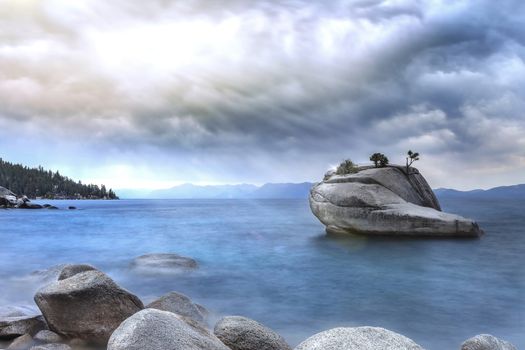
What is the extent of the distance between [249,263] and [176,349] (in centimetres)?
2096

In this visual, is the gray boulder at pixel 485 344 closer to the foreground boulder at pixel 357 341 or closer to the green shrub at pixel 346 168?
the foreground boulder at pixel 357 341

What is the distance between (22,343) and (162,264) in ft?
39.5

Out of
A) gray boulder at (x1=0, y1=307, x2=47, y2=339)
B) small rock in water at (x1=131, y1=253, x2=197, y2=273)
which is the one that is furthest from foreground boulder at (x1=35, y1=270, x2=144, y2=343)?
small rock in water at (x1=131, y1=253, x2=197, y2=273)

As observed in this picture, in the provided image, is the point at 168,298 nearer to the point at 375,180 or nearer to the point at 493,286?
the point at 493,286

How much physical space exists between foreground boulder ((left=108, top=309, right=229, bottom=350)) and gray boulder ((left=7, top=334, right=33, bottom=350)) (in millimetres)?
5704

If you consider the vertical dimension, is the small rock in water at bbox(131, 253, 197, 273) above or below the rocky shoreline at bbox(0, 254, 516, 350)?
below

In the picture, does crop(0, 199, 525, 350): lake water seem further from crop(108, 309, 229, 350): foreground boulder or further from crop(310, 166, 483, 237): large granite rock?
crop(108, 309, 229, 350): foreground boulder

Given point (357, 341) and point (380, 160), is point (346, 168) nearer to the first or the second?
Result: point (380, 160)

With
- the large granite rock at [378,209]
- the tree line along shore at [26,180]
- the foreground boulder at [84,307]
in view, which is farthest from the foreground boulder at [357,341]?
the tree line along shore at [26,180]

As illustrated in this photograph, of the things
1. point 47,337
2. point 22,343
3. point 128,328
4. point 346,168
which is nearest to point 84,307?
point 47,337

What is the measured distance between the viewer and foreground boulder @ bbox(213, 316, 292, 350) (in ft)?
29.8

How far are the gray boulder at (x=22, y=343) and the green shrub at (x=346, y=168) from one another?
111ft

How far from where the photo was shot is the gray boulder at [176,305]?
12.4 m

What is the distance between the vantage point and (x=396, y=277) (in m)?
23.0
